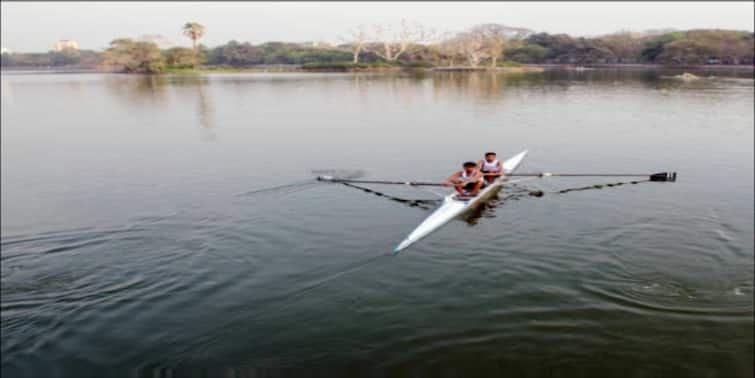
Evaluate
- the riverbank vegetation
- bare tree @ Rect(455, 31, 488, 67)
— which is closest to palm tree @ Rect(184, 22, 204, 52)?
the riverbank vegetation

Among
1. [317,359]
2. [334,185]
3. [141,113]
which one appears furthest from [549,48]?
[317,359]

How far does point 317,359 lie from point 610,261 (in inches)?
322

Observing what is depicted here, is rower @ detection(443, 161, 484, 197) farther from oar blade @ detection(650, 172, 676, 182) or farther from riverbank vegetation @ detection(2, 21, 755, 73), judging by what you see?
riverbank vegetation @ detection(2, 21, 755, 73)

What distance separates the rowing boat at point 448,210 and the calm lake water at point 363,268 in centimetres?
33

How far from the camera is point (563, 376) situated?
8289 millimetres

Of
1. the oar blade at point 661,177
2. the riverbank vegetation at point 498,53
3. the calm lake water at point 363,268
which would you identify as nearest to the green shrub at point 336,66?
the riverbank vegetation at point 498,53

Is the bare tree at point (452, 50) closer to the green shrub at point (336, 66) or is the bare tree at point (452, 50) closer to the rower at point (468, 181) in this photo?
the green shrub at point (336, 66)

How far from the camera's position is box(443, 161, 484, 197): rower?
1623 cm

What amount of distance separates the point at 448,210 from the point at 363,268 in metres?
4.15

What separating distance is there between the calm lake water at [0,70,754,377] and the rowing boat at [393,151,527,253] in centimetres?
33

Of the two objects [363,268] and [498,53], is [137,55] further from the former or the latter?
[363,268]

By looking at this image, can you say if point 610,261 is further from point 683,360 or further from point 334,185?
point 334,185

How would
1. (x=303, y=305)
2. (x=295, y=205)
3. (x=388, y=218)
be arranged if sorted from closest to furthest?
(x=303, y=305) < (x=388, y=218) < (x=295, y=205)

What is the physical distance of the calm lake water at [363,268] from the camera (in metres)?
8.79
